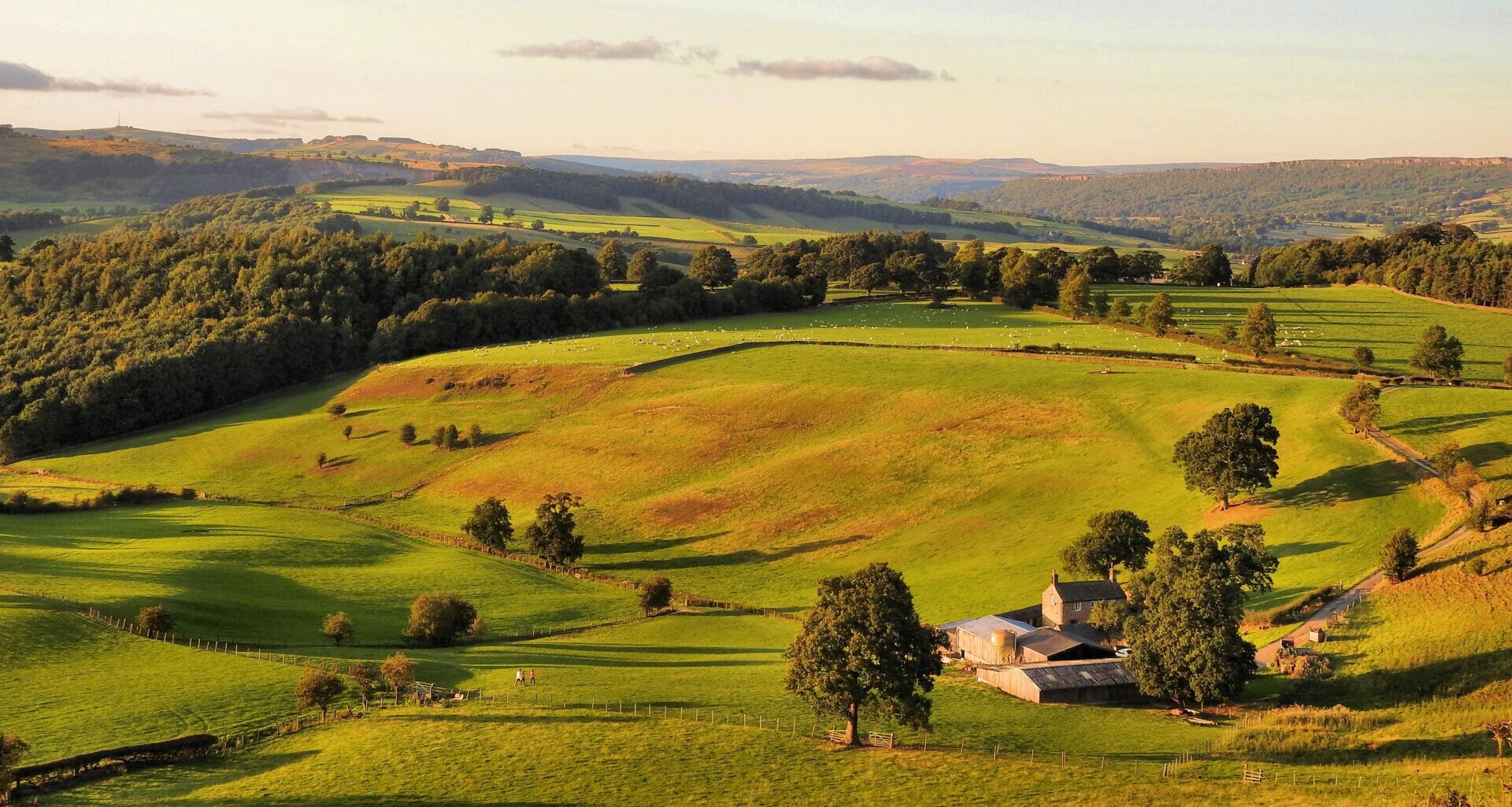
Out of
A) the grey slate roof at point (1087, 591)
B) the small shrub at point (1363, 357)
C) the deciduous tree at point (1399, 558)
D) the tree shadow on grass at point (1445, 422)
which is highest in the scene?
the small shrub at point (1363, 357)

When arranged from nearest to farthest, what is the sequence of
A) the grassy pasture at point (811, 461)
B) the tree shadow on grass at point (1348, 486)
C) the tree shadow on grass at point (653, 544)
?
the tree shadow on grass at point (1348, 486), the grassy pasture at point (811, 461), the tree shadow on grass at point (653, 544)

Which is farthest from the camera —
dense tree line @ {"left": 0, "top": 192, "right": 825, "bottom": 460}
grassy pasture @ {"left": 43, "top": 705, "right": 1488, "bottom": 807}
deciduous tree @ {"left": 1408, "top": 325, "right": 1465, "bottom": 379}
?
dense tree line @ {"left": 0, "top": 192, "right": 825, "bottom": 460}

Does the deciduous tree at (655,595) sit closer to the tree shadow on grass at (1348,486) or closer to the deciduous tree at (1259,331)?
the tree shadow on grass at (1348,486)

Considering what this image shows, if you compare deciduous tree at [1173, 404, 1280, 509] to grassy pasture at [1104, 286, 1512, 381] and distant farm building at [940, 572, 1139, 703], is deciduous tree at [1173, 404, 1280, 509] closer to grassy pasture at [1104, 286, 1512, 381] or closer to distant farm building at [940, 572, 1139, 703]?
distant farm building at [940, 572, 1139, 703]

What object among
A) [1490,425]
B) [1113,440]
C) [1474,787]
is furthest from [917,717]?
[1490,425]

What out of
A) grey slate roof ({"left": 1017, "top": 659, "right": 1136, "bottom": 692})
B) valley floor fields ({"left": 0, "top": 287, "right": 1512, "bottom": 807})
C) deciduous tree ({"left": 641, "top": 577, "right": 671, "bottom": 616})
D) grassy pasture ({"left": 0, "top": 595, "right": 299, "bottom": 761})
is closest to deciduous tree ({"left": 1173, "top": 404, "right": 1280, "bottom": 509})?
valley floor fields ({"left": 0, "top": 287, "right": 1512, "bottom": 807})

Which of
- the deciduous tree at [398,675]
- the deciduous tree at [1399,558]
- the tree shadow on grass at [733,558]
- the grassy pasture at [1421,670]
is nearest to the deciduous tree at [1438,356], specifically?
the grassy pasture at [1421,670]
